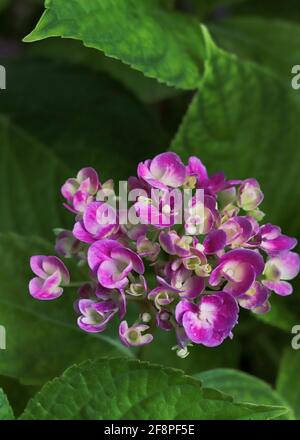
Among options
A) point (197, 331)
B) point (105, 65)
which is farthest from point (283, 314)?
point (105, 65)

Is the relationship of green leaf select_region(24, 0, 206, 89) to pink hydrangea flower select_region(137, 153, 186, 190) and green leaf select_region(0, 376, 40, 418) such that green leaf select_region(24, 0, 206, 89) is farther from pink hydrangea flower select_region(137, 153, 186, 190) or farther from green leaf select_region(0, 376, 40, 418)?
green leaf select_region(0, 376, 40, 418)

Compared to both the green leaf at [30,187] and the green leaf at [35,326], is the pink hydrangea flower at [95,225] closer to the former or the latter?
the green leaf at [35,326]

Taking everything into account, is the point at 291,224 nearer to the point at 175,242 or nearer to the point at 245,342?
the point at 245,342

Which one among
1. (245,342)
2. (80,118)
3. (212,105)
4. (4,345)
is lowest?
(245,342)

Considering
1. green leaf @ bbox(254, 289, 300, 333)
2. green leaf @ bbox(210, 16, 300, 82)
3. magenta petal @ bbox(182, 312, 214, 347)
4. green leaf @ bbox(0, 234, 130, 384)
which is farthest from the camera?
green leaf @ bbox(210, 16, 300, 82)

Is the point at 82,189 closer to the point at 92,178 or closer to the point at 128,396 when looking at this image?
the point at 92,178

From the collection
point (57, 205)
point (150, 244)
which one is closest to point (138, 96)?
point (57, 205)

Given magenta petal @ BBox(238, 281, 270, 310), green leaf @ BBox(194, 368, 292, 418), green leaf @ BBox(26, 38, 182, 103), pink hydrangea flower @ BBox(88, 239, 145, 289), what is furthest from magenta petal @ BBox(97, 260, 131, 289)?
green leaf @ BBox(26, 38, 182, 103)
